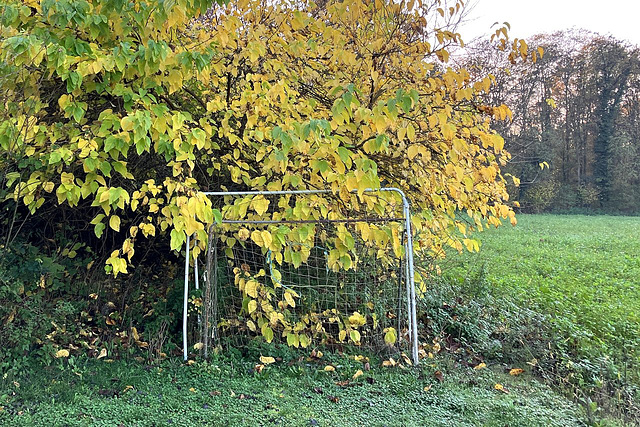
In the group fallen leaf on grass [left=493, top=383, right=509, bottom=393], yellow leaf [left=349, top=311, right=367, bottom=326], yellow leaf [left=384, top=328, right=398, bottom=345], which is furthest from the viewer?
yellow leaf [left=349, top=311, right=367, bottom=326]

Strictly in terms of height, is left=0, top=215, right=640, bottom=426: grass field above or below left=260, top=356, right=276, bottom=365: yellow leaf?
below

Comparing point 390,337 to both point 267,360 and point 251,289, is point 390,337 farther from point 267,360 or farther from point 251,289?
point 251,289

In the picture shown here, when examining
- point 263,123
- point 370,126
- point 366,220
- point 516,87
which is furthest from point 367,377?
point 516,87

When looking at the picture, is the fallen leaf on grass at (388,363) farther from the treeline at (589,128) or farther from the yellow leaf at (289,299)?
the treeline at (589,128)

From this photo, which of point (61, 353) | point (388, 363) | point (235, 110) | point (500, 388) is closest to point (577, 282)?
point (500, 388)

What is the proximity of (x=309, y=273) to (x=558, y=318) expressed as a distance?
2678mm

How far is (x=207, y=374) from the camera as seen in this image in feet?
9.77

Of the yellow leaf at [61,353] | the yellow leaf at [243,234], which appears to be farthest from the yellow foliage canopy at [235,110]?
the yellow leaf at [61,353]

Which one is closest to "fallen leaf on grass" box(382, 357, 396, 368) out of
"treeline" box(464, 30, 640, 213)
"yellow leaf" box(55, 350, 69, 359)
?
"yellow leaf" box(55, 350, 69, 359)

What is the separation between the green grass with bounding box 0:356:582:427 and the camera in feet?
7.95

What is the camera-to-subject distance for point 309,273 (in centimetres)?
362

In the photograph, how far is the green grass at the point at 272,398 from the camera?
2.42 metres

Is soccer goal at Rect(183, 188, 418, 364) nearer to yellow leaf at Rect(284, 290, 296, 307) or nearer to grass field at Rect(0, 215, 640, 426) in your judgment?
yellow leaf at Rect(284, 290, 296, 307)

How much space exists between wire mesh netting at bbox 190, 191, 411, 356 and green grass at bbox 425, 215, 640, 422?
3.36 ft
